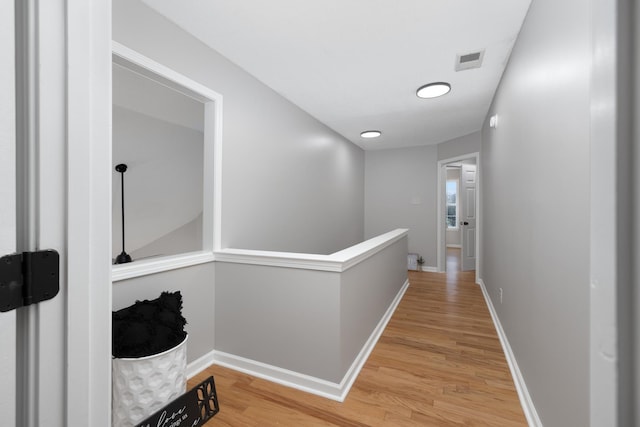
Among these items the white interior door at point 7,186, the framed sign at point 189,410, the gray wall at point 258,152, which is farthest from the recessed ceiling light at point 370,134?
the white interior door at point 7,186

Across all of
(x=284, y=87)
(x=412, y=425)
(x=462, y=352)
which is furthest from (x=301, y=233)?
(x=412, y=425)

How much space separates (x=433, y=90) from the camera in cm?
287

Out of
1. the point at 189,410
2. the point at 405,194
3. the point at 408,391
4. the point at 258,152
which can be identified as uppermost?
the point at 258,152

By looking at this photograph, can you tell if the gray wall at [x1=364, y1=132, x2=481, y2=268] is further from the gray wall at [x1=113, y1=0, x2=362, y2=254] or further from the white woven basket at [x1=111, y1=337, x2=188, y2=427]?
the white woven basket at [x1=111, y1=337, x2=188, y2=427]

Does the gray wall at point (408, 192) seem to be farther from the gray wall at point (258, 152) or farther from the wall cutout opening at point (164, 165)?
the wall cutout opening at point (164, 165)

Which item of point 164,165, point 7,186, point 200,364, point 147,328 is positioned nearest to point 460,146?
point 164,165

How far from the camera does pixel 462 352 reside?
2.28 m

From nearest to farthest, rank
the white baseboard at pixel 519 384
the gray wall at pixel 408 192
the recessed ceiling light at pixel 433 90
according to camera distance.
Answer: the white baseboard at pixel 519 384, the recessed ceiling light at pixel 433 90, the gray wall at pixel 408 192

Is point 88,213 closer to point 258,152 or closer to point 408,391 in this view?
point 408,391

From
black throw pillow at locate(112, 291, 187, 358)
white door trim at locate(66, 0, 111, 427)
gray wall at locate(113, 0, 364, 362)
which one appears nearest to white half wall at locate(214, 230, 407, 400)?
gray wall at locate(113, 0, 364, 362)

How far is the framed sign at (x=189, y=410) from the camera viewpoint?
130 cm

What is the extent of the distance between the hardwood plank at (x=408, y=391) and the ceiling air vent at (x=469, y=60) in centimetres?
248

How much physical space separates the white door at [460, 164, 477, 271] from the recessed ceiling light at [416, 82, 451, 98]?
2975mm

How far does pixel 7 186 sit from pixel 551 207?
1.87 metres
